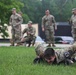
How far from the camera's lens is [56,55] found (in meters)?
6.84

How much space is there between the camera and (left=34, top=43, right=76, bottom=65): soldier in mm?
6777

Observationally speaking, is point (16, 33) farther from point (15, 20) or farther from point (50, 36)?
point (50, 36)

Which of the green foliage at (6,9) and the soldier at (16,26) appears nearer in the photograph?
the soldier at (16,26)

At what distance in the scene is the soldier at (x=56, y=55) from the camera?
678 cm

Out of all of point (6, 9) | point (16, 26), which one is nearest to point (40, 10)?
point (6, 9)

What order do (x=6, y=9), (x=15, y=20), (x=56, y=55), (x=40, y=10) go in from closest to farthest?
(x=56, y=55) → (x=15, y=20) → (x=6, y=9) → (x=40, y=10)

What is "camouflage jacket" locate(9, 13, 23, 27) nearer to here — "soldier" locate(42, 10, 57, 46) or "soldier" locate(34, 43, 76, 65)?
"soldier" locate(42, 10, 57, 46)

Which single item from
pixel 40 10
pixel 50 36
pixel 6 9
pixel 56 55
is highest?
pixel 40 10

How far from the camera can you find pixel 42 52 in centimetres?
708

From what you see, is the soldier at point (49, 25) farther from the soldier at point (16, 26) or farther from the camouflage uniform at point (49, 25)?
the soldier at point (16, 26)

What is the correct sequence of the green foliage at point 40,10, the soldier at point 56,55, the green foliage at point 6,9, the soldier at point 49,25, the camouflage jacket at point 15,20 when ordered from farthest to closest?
the green foliage at point 40,10
the green foliage at point 6,9
the soldier at point 49,25
the camouflage jacket at point 15,20
the soldier at point 56,55

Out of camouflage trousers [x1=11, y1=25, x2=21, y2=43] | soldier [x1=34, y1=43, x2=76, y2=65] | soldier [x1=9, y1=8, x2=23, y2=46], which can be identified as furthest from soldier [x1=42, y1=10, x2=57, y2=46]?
soldier [x1=34, y1=43, x2=76, y2=65]

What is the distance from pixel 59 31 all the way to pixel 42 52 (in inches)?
1827

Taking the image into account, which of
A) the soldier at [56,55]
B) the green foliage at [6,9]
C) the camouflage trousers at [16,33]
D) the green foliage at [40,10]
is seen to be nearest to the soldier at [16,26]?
the camouflage trousers at [16,33]
